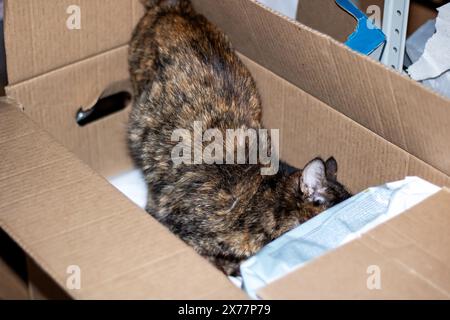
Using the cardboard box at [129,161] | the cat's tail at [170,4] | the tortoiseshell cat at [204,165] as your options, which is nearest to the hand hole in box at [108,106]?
the cardboard box at [129,161]

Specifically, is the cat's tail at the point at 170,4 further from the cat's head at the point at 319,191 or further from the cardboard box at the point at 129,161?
the cat's head at the point at 319,191

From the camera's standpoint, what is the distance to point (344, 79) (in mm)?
1580

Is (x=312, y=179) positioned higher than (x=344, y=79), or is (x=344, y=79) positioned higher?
(x=344, y=79)

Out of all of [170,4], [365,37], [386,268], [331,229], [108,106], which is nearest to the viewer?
[386,268]

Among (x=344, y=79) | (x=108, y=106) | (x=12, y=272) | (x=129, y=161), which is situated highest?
(x=344, y=79)

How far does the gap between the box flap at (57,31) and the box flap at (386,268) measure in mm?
968

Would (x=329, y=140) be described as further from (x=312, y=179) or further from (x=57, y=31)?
(x=57, y=31)

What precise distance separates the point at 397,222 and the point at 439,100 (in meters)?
0.28

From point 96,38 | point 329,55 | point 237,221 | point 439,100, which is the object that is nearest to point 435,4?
point 329,55

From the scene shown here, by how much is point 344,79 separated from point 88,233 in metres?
0.74

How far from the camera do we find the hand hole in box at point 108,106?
6.81 feet

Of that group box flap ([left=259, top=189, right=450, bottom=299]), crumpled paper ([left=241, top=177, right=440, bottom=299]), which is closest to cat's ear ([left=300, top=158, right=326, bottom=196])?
crumpled paper ([left=241, top=177, right=440, bottom=299])

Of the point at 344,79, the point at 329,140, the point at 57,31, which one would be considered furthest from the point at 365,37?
the point at 57,31

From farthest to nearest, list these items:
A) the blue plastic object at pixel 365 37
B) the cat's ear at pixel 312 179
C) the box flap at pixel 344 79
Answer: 1. the blue plastic object at pixel 365 37
2. the cat's ear at pixel 312 179
3. the box flap at pixel 344 79
